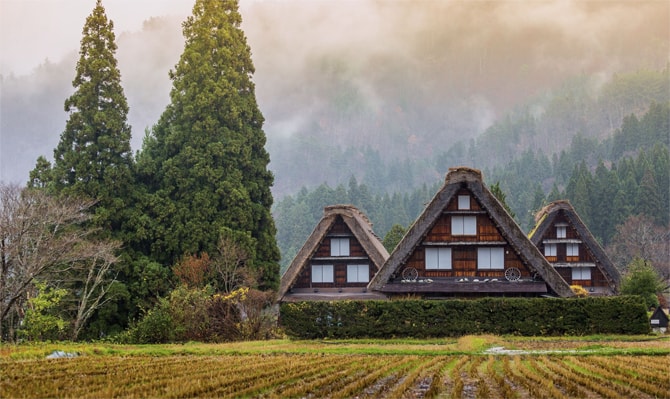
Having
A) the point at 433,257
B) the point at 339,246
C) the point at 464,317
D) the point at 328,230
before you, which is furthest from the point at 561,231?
the point at 464,317

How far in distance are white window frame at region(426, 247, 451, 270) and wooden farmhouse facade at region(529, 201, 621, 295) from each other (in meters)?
19.2

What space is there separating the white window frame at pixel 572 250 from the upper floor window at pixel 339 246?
65.7 ft

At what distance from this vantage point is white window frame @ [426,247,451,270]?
1422 inches

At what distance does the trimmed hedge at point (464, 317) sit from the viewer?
3069 cm

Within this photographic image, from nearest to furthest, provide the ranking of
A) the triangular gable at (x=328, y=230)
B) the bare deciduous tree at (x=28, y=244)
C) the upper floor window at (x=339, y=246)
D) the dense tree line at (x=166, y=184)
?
the bare deciduous tree at (x=28, y=244) → the dense tree line at (x=166, y=184) → the triangular gable at (x=328, y=230) → the upper floor window at (x=339, y=246)

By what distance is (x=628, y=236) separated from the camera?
79.6 metres

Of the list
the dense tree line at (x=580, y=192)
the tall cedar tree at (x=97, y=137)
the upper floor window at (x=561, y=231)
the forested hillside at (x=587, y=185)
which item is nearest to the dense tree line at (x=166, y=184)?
the tall cedar tree at (x=97, y=137)

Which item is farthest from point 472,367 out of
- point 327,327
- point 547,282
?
point 547,282

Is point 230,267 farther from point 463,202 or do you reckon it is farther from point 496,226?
point 496,226

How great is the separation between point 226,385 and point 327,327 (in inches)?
634

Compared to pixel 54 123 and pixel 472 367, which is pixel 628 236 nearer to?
pixel 472 367

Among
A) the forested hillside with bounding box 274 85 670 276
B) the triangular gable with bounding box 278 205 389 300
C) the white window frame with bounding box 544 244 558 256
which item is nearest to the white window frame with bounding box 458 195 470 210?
the triangular gable with bounding box 278 205 389 300

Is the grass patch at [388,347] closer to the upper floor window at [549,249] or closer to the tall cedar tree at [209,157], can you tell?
the tall cedar tree at [209,157]

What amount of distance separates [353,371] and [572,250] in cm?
3919
